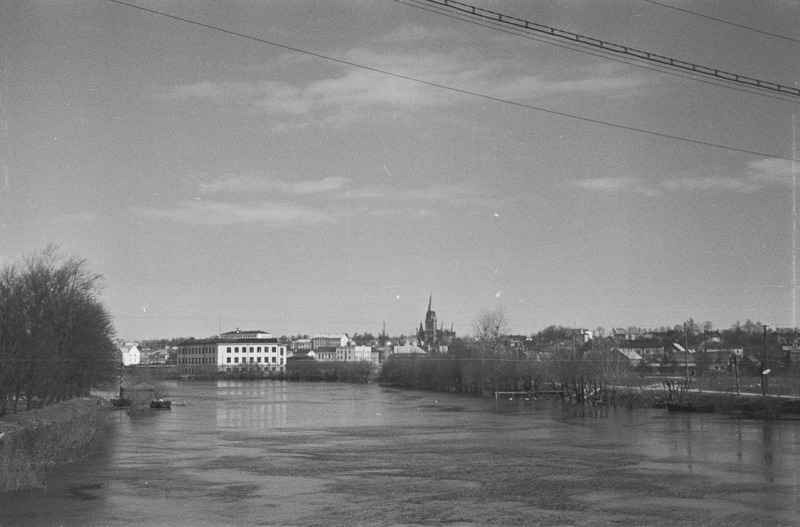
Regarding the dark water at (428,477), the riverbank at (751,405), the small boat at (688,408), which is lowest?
the small boat at (688,408)

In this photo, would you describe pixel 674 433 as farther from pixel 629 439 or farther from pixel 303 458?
pixel 303 458

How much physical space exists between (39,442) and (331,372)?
135m

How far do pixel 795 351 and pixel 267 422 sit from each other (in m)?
49.9

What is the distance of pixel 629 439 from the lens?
127ft

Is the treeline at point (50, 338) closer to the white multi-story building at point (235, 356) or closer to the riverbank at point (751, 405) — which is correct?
the riverbank at point (751, 405)

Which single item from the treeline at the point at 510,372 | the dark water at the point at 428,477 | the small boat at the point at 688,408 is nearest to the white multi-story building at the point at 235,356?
the treeline at the point at 510,372

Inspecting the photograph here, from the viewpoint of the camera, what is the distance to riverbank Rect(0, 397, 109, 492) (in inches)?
899

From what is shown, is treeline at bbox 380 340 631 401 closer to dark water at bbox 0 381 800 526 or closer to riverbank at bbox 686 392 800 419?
riverbank at bbox 686 392 800 419

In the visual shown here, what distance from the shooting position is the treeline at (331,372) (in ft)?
500

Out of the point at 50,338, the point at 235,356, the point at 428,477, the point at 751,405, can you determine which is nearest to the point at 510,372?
the point at 751,405

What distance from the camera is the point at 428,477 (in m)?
25.0

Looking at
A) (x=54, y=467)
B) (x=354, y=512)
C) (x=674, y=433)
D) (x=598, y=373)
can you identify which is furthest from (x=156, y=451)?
(x=598, y=373)

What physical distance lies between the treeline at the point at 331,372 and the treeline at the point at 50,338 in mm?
81851

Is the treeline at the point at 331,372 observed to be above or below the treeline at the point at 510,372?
below
